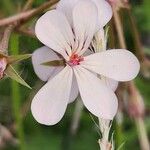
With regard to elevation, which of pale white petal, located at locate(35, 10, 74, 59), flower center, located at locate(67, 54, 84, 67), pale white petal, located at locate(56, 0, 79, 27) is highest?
pale white petal, located at locate(56, 0, 79, 27)

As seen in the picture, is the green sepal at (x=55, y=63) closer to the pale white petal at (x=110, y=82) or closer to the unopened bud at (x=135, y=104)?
the pale white petal at (x=110, y=82)

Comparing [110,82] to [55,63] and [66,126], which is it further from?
[66,126]

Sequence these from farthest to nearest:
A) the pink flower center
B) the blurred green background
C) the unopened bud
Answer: the blurred green background
the unopened bud
the pink flower center

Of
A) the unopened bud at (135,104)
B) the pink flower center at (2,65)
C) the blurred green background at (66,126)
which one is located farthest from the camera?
the blurred green background at (66,126)

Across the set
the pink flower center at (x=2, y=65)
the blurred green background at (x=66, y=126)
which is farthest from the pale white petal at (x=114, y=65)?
the blurred green background at (x=66, y=126)

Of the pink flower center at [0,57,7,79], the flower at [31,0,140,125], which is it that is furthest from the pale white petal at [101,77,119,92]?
the pink flower center at [0,57,7,79]

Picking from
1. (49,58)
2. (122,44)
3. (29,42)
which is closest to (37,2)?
(29,42)

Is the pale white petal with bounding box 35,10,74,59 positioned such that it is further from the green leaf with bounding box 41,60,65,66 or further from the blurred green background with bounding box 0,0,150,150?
the blurred green background with bounding box 0,0,150,150

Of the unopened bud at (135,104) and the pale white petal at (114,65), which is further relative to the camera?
the unopened bud at (135,104)

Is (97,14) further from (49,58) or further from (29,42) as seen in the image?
(29,42)
